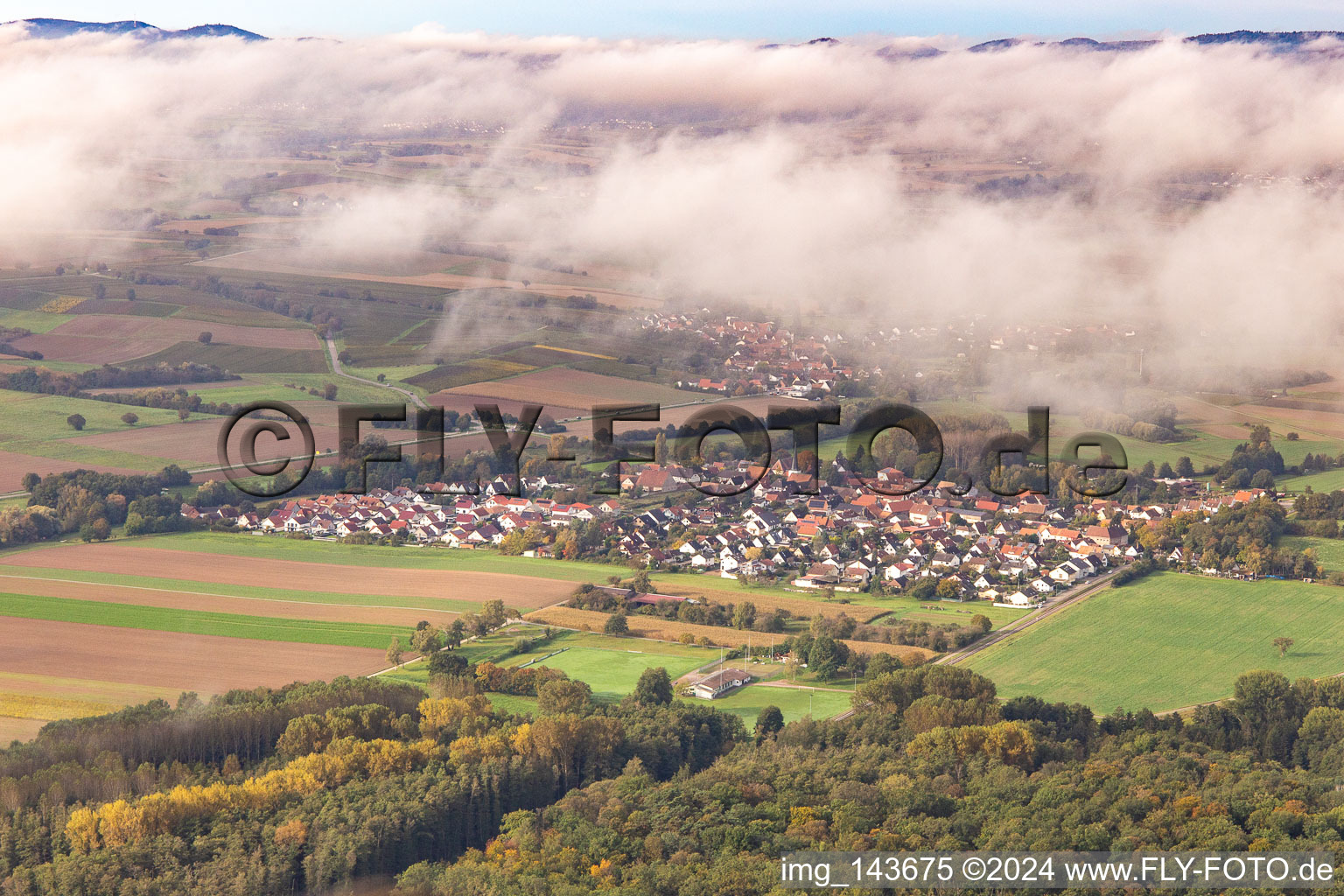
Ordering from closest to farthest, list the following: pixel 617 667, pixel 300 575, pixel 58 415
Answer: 1. pixel 617 667
2. pixel 300 575
3. pixel 58 415

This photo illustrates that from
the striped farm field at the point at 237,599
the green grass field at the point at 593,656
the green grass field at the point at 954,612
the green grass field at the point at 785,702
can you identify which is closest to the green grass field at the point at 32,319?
the striped farm field at the point at 237,599

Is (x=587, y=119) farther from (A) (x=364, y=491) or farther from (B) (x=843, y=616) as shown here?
(B) (x=843, y=616)

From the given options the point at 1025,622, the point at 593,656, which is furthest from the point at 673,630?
the point at 1025,622

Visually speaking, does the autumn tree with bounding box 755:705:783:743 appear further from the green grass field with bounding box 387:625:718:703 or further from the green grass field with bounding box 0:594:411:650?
the green grass field with bounding box 0:594:411:650

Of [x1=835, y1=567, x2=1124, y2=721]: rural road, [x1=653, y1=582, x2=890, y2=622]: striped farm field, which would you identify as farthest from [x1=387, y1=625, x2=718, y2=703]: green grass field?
[x1=835, y1=567, x2=1124, y2=721]: rural road

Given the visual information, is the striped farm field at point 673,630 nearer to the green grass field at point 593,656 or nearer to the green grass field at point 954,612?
the green grass field at point 593,656

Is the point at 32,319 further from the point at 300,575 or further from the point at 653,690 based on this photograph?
the point at 653,690
